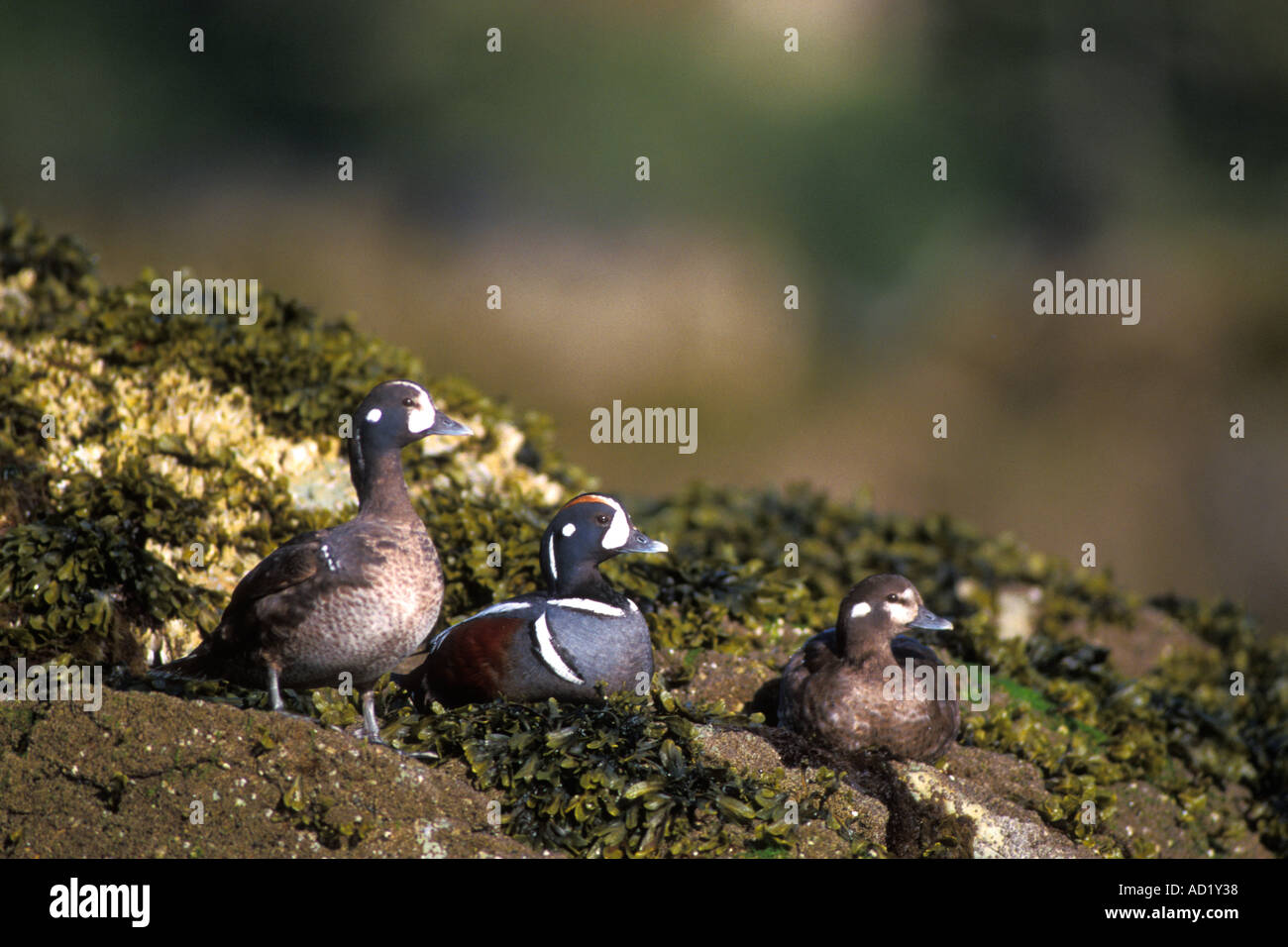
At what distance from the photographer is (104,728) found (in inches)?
205

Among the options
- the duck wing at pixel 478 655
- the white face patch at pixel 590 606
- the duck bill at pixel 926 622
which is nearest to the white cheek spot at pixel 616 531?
the white face patch at pixel 590 606

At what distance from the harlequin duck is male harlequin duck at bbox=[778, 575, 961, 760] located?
0.83 meters

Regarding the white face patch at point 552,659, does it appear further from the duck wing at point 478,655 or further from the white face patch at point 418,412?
the white face patch at point 418,412

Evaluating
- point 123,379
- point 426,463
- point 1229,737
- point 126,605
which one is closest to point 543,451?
point 426,463

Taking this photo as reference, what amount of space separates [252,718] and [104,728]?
0.61 m

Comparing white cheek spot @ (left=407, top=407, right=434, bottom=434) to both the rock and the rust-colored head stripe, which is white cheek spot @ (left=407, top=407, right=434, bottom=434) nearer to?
the rust-colored head stripe

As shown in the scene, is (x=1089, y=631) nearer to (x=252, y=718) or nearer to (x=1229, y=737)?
(x=1229, y=737)

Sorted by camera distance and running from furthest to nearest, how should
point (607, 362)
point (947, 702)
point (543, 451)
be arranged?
1. point (607, 362)
2. point (543, 451)
3. point (947, 702)

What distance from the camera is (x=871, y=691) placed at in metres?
5.99

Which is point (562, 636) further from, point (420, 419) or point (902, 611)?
point (902, 611)

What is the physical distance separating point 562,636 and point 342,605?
101 cm

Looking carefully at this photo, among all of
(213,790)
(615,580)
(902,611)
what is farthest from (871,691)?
(213,790)

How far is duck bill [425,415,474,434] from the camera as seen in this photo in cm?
593

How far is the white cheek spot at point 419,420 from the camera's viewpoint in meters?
5.85
